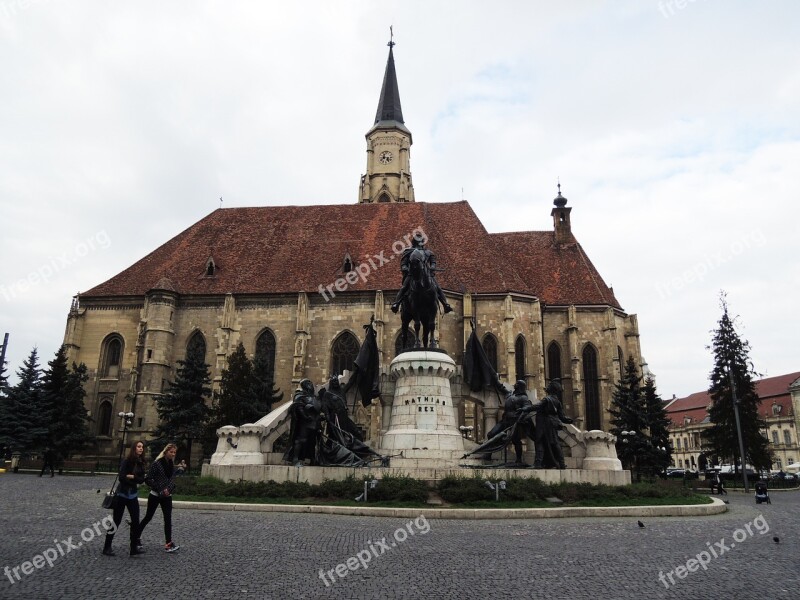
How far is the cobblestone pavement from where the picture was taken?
18.8ft

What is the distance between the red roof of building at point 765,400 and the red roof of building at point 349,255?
78.9 feet

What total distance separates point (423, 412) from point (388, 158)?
4191 centimetres

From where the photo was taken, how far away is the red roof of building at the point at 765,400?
6253 centimetres

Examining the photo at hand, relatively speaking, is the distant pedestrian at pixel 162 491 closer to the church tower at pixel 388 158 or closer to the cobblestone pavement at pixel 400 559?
the cobblestone pavement at pixel 400 559

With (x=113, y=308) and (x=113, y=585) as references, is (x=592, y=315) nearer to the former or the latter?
(x=113, y=308)

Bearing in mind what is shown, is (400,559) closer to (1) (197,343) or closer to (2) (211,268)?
(1) (197,343)

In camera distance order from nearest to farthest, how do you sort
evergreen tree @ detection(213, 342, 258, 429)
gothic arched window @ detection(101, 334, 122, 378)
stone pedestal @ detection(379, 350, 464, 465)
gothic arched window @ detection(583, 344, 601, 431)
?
stone pedestal @ detection(379, 350, 464, 465)
evergreen tree @ detection(213, 342, 258, 429)
gothic arched window @ detection(583, 344, 601, 431)
gothic arched window @ detection(101, 334, 122, 378)

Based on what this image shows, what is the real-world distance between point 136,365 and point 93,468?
258 inches

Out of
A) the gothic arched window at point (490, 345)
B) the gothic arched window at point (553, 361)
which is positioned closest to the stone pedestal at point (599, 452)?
the gothic arched window at point (490, 345)

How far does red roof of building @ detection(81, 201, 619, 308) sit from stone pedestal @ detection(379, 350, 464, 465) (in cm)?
1745

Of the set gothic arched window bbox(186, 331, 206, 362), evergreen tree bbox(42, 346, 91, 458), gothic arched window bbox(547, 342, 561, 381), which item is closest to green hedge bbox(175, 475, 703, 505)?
evergreen tree bbox(42, 346, 91, 458)

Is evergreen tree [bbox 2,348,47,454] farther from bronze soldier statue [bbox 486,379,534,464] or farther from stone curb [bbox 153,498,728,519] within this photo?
bronze soldier statue [bbox 486,379,534,464]

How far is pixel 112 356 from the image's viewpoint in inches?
1406

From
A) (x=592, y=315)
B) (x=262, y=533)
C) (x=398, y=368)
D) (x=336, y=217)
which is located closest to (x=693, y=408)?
(x=592, y=315)
